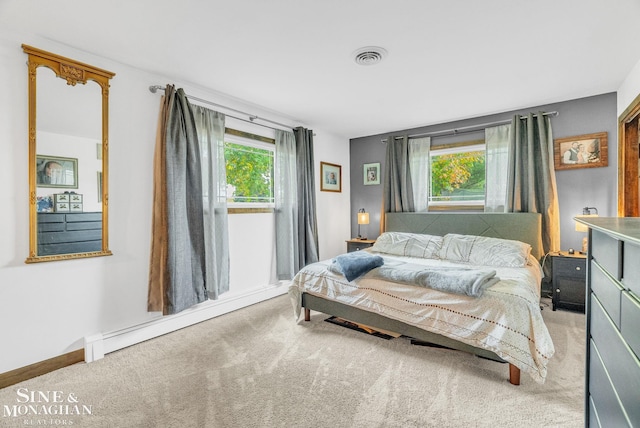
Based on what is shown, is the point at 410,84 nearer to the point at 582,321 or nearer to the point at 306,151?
the point at 306,151

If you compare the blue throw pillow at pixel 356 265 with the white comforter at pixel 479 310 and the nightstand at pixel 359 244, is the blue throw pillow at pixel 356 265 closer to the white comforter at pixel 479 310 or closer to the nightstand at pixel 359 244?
the white comforter at pixel 479 310

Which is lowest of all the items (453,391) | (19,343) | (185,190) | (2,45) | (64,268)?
(453,391)

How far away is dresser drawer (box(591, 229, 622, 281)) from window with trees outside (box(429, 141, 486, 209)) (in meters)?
3.15

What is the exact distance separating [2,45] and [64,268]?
1.61 meters

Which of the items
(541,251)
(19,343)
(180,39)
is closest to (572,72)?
(541,251)

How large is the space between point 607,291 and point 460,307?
120 centimetres

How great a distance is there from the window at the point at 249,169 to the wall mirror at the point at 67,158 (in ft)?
4.24

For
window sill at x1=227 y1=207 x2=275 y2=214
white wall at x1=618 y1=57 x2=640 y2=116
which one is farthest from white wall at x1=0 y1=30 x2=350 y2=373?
white wall at x1=618 y1=57 x2=640 y2=116

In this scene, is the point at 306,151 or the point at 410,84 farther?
the point at 306,151

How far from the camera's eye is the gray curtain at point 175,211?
274 centimetres

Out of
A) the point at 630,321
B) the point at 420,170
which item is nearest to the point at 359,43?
the point at 630,321

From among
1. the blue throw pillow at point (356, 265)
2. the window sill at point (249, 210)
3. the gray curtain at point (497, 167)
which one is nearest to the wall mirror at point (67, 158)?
the window sill at point (249, 210)

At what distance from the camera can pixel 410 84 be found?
119 inches

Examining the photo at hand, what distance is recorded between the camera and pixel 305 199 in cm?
425
